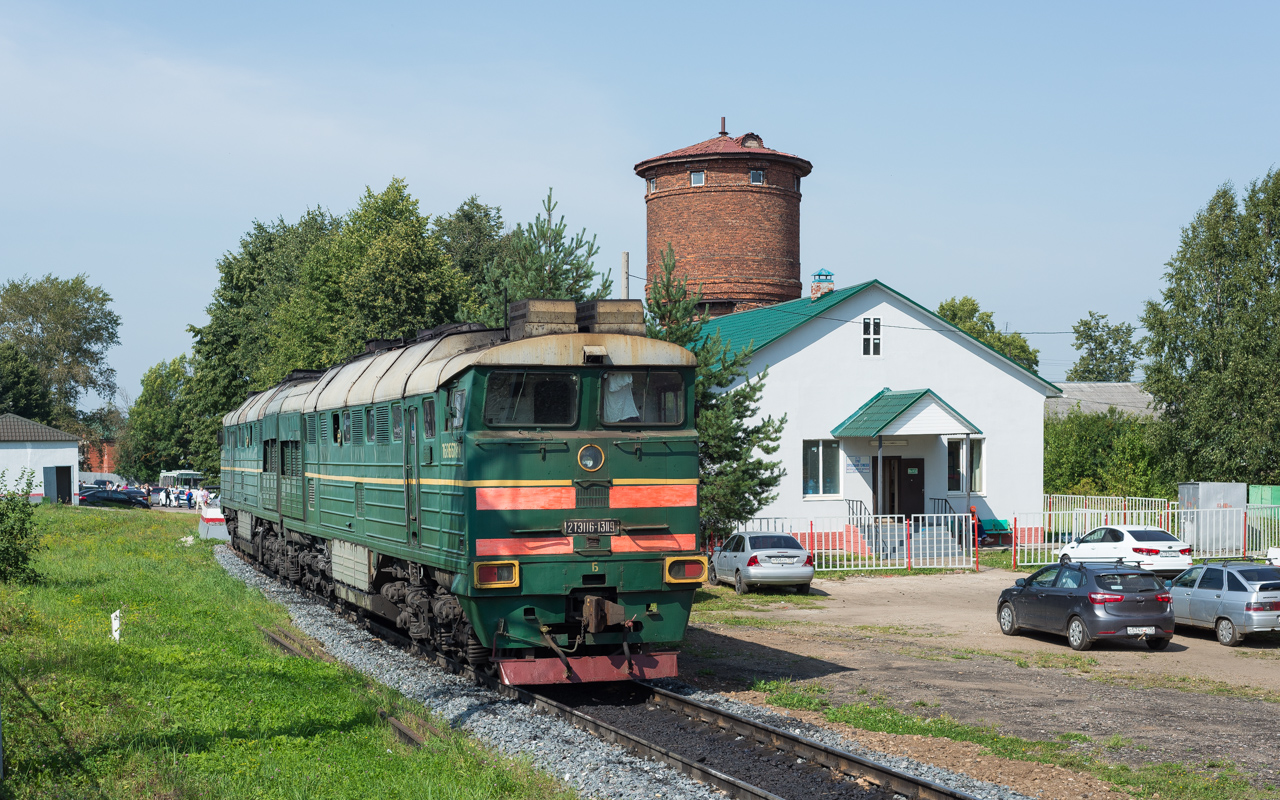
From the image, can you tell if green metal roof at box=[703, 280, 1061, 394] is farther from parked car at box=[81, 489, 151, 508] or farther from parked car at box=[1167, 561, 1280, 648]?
parked car at box=[81, 489, 151, 508]

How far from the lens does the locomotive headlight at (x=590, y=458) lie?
11.8 metres

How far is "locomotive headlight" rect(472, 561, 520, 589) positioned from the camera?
11.3 meters

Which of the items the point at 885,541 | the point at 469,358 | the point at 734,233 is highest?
the point at 734,233

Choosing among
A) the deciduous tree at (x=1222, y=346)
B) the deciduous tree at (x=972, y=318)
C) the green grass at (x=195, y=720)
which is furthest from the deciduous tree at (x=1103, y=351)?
the green grass at (x=195, y=720)

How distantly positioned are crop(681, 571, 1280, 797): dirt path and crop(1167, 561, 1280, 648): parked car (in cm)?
37

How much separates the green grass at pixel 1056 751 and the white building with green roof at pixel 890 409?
21.3 metres

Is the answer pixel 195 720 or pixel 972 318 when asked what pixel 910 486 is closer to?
pixel 195 720

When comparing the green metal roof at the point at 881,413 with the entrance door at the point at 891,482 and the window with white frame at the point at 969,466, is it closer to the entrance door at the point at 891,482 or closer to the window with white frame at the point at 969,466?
the window with white frame at the point at 969,466

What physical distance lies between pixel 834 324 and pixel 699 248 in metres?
11.2

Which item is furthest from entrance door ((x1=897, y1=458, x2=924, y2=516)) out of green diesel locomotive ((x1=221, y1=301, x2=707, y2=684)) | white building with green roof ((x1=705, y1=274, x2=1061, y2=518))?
green diesel locomotive ((x1=221, y1=301, x2=707, y2=684))

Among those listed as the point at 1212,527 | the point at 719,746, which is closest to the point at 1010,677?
the point at 719,746

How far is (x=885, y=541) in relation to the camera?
106 feet

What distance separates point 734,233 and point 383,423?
32247mm

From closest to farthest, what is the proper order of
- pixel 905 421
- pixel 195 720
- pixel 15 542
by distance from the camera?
pixel 195 720 < pixel 15 542 < pixel 905 421
